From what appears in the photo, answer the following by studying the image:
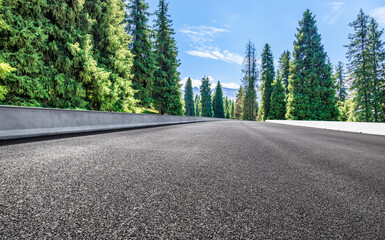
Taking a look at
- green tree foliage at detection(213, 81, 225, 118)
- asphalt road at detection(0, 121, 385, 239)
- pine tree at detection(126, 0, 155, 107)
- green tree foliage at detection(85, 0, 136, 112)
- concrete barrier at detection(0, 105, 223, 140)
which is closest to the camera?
asphalt road at detection(0, 121, 385, 239)

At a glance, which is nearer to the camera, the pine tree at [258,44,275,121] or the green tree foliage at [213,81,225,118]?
the pine tree at [258,44,275,121]

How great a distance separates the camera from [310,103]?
35.2m

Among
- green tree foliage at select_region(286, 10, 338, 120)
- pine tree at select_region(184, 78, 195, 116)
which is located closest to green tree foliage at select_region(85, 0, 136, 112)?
green tree foliage at select_region(286, 10, 338, 120)

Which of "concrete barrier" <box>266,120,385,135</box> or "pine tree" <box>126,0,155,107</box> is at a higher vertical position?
"pine tree" <box>126,0,155,107</box>

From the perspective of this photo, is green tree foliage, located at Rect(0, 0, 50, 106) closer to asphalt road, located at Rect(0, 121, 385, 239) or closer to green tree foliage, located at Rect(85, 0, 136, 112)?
green tree foliage, located at Rect(85, 0, 136, 112)

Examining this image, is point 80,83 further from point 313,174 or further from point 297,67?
point 297,67

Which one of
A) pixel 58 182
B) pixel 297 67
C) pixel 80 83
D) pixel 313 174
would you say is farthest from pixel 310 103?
pixel 58 182

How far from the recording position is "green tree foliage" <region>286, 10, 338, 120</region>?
34375 millimetres

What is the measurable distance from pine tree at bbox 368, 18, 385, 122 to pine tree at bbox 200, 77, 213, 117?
4959 centimetres

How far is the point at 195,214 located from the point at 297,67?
136 feet

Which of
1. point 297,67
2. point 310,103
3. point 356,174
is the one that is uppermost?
point 297,67

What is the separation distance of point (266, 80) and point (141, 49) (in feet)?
131

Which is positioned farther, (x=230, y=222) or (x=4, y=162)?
(x=4, y=162)

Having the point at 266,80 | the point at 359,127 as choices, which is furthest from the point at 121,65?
the point at 266,80
